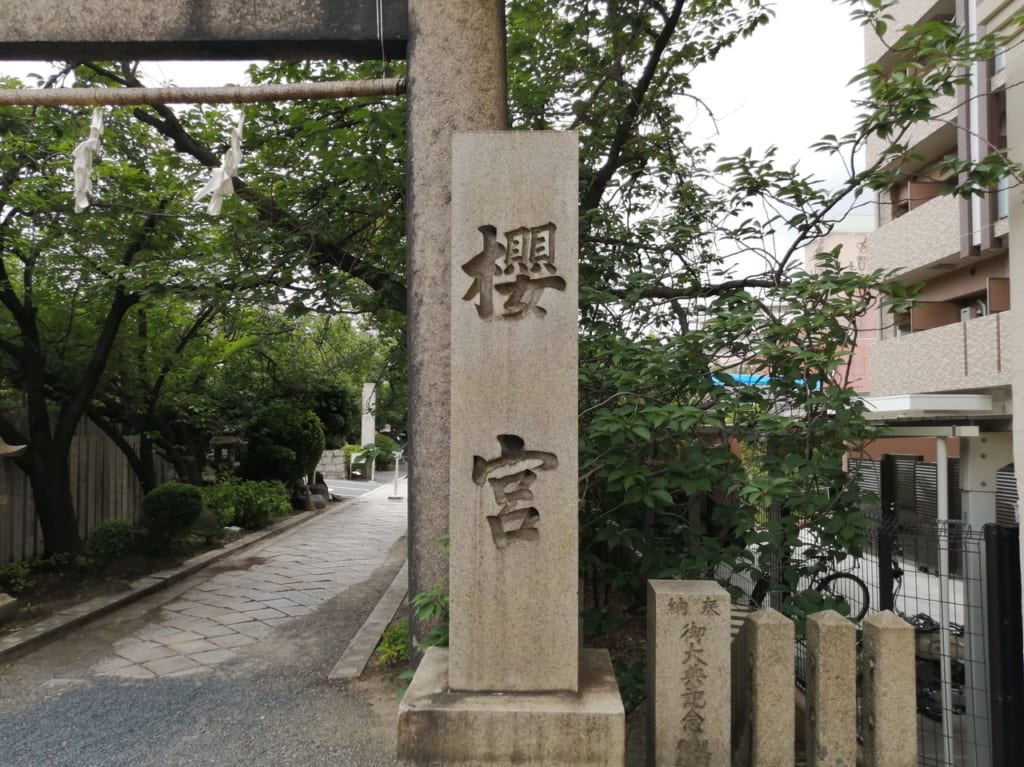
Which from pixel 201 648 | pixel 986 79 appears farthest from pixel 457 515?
pixel 986 79

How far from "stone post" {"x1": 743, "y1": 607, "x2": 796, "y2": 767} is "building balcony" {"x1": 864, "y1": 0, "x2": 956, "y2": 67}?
1283 centimetres

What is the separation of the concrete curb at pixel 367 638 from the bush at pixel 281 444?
828cm

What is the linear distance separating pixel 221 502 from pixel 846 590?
37.5ft

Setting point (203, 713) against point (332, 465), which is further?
point (332, 465)

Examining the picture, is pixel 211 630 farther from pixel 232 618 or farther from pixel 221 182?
pixel 221 182

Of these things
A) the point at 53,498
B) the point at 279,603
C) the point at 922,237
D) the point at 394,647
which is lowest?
the point at 279,603

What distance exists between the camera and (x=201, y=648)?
7.00m

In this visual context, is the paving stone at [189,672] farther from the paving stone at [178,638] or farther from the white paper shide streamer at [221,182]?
the white paper shide streamer at [221,182]

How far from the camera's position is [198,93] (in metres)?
4.62

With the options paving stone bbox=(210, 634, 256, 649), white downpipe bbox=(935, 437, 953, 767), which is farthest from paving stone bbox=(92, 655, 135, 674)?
white downpipe bbox=(935, 437, 953, 767)

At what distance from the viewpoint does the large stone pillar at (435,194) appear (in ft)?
15.2

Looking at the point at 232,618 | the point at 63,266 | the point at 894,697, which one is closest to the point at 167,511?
the point at 232,618

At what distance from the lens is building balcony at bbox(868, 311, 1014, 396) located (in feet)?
37.0

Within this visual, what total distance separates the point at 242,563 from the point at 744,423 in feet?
31.3
